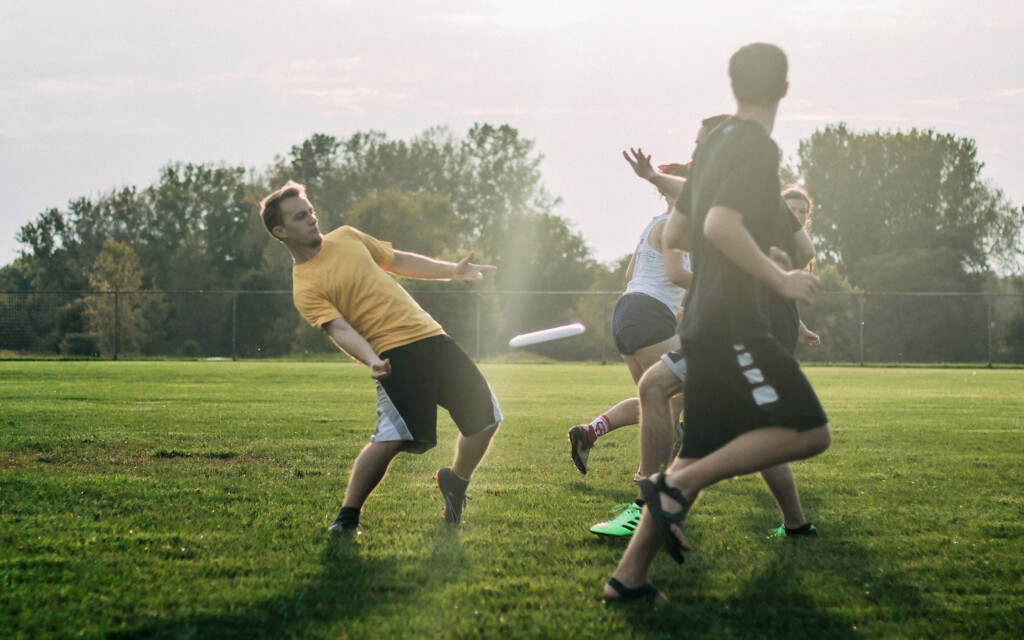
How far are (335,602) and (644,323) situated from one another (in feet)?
9.22

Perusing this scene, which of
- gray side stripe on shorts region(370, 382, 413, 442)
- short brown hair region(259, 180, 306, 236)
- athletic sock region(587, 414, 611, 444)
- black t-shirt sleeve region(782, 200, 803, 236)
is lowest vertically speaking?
athletic sock region(587, 414, 611, 444)

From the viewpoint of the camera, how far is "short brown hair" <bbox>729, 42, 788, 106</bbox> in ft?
9.81

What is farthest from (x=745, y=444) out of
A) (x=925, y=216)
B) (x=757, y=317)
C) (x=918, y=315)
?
(x=925, y=216)

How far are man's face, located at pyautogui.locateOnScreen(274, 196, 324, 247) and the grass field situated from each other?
1374 mm

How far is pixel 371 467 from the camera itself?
4289 mm

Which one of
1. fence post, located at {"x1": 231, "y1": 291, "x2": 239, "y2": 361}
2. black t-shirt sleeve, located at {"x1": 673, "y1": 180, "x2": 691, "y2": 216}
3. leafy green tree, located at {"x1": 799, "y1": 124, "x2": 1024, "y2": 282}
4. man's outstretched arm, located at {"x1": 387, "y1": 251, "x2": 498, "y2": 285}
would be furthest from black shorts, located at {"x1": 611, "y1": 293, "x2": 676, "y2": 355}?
leafy green tree, located at {"x1": 799, "y1": 124, "x2": 1024, "y2": 282}

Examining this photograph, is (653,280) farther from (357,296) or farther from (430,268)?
(357,296)

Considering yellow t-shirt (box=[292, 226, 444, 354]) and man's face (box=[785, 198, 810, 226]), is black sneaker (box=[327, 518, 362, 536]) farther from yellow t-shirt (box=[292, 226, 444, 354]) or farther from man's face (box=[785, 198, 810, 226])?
man's face (box=[785, 198, 810, 226])

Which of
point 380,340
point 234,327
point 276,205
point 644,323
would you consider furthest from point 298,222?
point 234,327

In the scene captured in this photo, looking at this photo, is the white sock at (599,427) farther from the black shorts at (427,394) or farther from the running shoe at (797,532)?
the running shoe at (797,532)

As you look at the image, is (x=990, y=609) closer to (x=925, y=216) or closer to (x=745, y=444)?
(x=745, y=444)

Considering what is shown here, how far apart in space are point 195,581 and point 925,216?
184ft

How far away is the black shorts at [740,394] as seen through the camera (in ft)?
9.34

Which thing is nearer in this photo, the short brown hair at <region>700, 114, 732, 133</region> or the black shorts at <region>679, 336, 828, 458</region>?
the black shorts at <region>679, 336, 828, 458</region>
